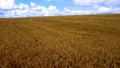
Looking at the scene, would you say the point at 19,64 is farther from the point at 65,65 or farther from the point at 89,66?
the point at 89,66

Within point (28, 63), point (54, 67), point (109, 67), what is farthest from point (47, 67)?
point (109, 67)

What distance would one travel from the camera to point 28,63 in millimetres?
6645

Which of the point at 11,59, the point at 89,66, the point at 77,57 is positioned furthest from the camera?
the point at 77,57

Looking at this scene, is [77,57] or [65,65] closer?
[65,65]

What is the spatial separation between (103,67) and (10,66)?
315 cm

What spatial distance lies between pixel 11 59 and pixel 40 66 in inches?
55.8

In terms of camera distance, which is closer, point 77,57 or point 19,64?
point 19,64

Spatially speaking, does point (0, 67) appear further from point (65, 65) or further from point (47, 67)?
point (65, 65)

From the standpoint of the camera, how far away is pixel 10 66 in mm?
6387

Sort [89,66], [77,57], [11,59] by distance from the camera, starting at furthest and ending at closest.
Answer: [77,57]
[11,59]
[89,66]

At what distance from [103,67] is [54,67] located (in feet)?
5.51

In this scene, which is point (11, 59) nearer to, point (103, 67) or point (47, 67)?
point (47, 67)

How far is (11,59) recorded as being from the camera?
725 cm

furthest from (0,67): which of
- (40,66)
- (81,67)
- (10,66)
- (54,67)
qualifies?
(81,67)
